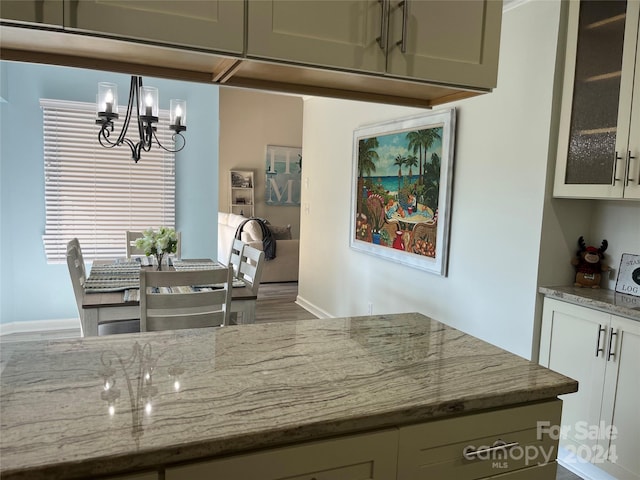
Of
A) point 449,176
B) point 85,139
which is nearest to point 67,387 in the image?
point 449,176

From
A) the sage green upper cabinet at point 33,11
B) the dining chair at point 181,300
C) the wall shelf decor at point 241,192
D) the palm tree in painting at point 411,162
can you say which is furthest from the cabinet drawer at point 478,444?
the wall shelf decor at point 241,192

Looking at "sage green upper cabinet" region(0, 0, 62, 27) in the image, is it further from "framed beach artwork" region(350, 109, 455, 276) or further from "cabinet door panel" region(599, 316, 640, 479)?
"framed beach artwork" region(350, 109, 455, 276)

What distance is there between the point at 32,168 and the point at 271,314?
8.91 ft

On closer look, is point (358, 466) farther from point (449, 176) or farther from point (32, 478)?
point (449, 176)

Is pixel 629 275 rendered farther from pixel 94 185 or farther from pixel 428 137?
pixel 94 185

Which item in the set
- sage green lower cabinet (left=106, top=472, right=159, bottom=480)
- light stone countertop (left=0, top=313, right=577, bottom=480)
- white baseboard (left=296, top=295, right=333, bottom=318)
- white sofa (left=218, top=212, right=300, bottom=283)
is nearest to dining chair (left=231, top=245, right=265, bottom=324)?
light stone countertop (left=0, top=313, right=577, bottom=480)

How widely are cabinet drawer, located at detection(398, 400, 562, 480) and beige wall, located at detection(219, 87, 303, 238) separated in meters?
8.51

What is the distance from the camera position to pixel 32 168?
4.38m

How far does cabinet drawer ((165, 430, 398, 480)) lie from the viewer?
0.89 m

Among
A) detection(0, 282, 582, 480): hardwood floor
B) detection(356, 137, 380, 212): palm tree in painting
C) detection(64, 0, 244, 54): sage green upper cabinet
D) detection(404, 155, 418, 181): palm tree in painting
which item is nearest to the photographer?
detection(64, 0, 244, 54): sage green upper cabinet

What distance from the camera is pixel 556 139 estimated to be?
8.34 ft

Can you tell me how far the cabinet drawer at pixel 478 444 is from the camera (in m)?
1.06

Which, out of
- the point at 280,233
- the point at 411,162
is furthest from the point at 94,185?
the point at 280,233

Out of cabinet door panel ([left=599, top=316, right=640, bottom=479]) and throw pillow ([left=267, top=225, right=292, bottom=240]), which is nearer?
cabinet door panel ([left=599, top=316, right=640, bottom=479])
